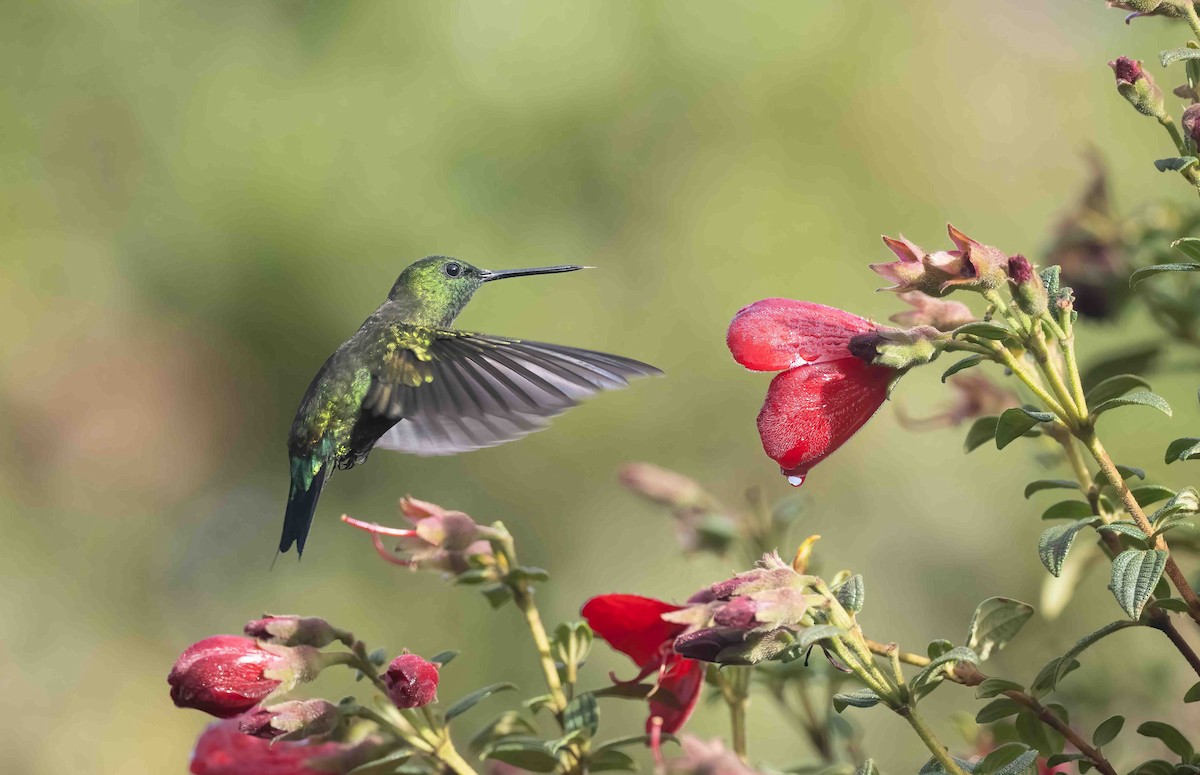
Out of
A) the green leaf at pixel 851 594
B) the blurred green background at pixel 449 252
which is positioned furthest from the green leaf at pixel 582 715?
the blurred green background at pixel 449 252

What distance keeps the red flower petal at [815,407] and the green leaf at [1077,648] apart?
0.21 metres

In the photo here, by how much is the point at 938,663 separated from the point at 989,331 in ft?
0.70

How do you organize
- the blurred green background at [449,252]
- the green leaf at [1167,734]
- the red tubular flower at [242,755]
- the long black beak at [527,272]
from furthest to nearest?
1. the blurred green background at [449,252]
2. the long black beak at [527,272]
3. the red tubular flower at [242,755]
4. the green leaf at [1167,734]

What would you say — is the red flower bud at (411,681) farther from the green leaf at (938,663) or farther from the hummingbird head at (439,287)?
the hummingbird head at (439,287)

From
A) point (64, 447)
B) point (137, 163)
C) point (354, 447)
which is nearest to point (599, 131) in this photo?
point (137, 163)

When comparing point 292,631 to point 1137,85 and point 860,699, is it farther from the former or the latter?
point 1137,85

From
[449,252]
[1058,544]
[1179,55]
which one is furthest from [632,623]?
[449,252]

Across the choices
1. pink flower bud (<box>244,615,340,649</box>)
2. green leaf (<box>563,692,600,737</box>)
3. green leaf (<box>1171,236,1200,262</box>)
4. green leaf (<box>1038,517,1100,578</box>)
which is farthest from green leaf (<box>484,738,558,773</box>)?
green leaf (<box>1171,236,1200,262</box>)

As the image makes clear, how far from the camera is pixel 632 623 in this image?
3.43ft

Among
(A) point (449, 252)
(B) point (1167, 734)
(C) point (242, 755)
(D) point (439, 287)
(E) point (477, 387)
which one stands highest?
(A) point (449, 252)

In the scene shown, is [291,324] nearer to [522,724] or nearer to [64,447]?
[64,447]

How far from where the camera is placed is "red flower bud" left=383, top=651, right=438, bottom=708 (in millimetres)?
918

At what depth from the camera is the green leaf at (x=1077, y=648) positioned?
0.83 m

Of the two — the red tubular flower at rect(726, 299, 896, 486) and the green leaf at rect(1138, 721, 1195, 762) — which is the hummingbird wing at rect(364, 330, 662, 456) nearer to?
the red tubular flower at rect(726, 299, 896, 486)
